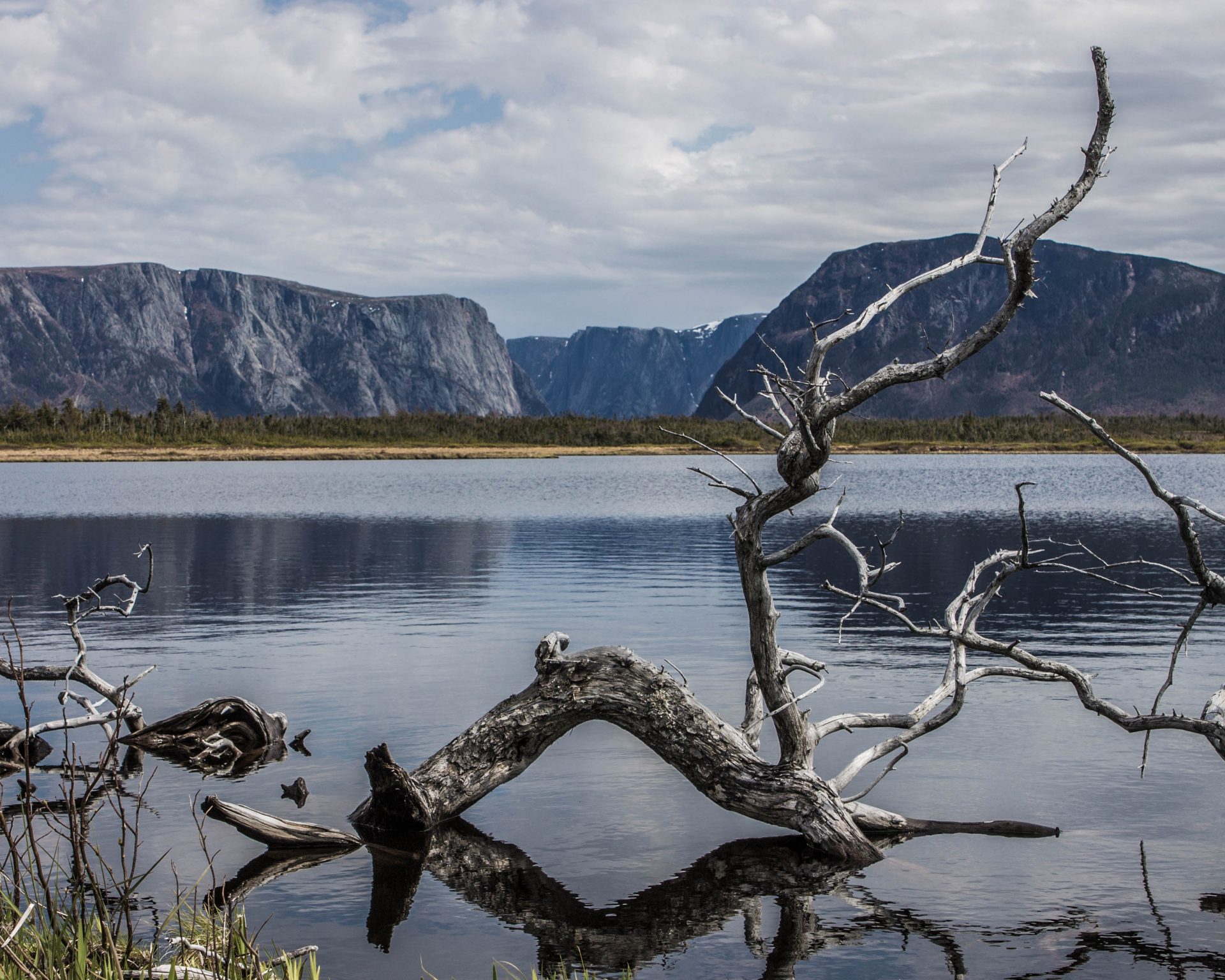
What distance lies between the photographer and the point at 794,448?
11641 millimetres

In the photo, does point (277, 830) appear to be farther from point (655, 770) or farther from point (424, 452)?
point (424, 452)

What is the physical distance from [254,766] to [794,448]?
9842 mm

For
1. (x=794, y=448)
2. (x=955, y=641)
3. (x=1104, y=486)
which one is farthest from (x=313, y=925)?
(x=1104, y=486)

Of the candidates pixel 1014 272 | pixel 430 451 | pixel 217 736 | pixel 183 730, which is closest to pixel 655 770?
pixel 217 736

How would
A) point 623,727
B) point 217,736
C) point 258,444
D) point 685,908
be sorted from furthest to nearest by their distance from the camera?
point 258,444 → point 217,736 → point 623,727 → point 685,908

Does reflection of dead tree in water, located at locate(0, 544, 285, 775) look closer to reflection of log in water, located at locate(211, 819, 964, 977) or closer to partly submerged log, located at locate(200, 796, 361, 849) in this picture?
partly submerged log, located at locate(200, 796, 361, 849)

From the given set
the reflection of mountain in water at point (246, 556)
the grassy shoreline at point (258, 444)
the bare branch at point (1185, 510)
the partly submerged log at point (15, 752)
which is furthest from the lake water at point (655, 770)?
the grassy shoreline at point (258, 444)

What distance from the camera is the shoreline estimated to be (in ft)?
517

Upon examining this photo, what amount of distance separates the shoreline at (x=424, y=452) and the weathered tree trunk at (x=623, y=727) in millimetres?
150325

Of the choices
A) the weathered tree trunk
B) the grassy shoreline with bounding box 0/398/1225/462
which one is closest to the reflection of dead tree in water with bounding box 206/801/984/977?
the weathered tree trunk

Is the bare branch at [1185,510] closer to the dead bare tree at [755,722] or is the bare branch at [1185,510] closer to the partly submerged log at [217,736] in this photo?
the dead bare tree at [755,722]

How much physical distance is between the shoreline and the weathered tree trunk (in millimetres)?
150325

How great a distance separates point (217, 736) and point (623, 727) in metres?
7.22

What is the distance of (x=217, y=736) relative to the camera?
18234 mm
